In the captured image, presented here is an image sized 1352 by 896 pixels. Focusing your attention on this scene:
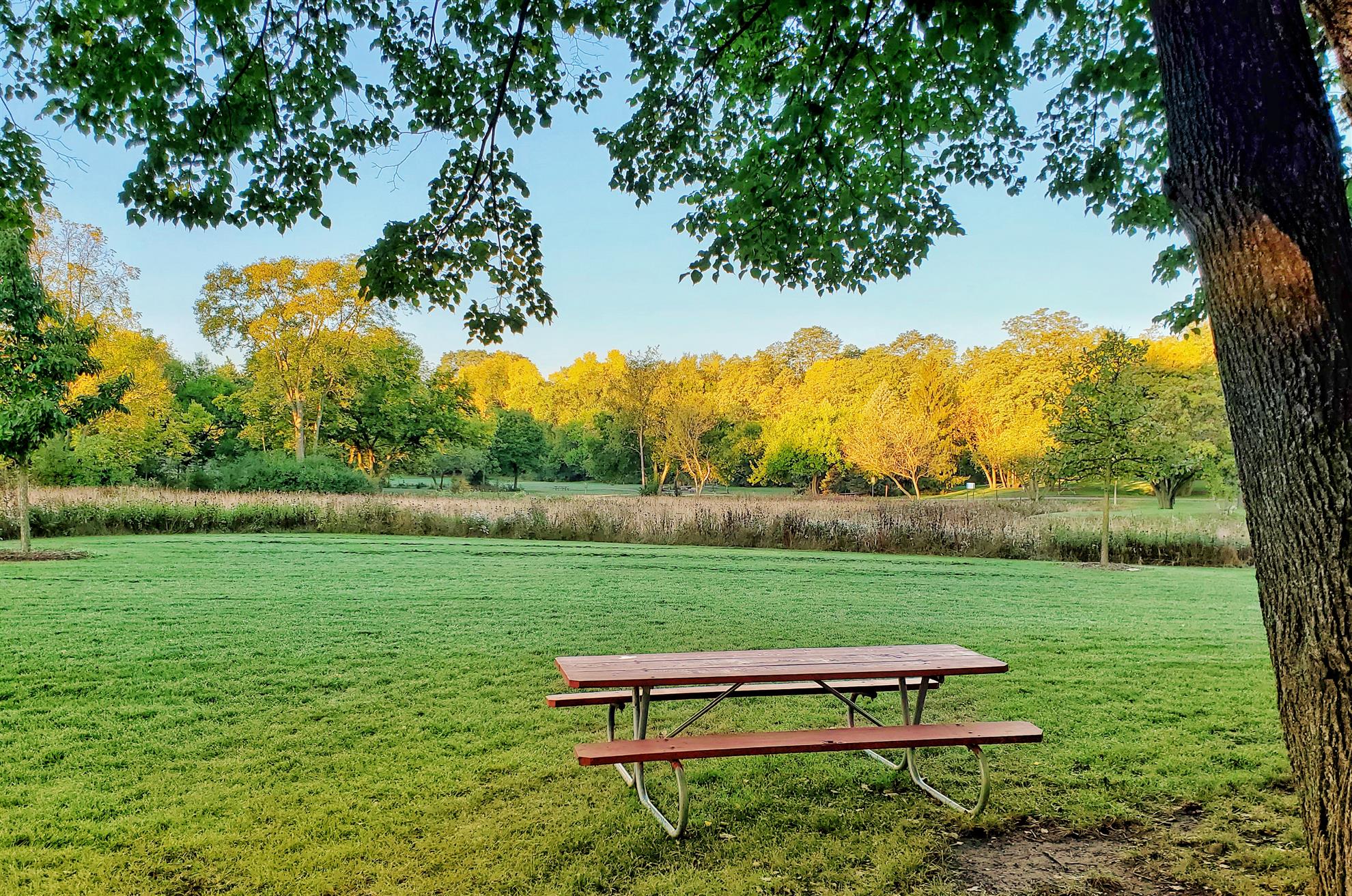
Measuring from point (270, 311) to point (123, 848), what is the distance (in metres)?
31.6

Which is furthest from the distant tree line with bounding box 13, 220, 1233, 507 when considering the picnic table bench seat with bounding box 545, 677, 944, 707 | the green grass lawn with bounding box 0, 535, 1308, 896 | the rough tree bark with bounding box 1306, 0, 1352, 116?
the rough tree bark with bounding box 1306, 0, 1352, 116

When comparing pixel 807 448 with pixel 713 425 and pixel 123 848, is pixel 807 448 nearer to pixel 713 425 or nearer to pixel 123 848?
pixel 713 425

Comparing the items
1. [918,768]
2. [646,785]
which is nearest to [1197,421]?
[918,768]

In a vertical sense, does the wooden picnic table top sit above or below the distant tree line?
below

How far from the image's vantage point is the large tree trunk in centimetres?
204

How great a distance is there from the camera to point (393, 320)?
3281 cm

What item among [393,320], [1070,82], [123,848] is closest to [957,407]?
[393,320]

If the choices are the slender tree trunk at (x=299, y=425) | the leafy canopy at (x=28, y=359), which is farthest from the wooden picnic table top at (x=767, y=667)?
the slender tree trunk at (x=299, y=425)

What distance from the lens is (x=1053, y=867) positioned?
3049mm

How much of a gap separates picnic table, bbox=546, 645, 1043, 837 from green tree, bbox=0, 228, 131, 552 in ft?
41.2

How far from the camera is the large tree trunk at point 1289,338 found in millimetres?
2039

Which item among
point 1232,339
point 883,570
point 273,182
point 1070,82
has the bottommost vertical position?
point 883,570

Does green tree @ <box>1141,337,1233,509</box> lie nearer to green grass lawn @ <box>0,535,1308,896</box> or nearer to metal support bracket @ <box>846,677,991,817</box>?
green grass lawn @ <box>0,535,1308,896</box>

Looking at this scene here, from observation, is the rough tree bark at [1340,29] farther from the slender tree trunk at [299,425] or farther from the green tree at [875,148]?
the slender tree trunk at [299,425]
